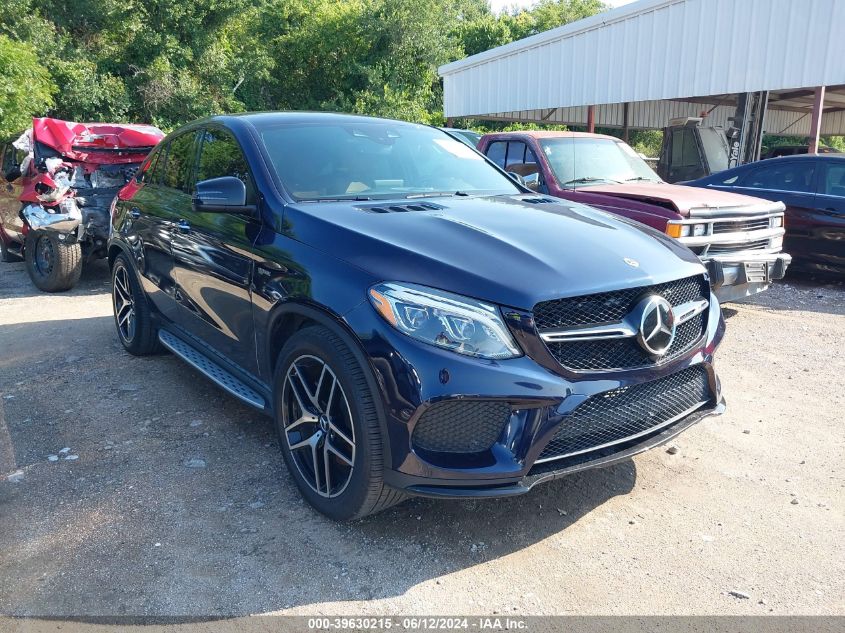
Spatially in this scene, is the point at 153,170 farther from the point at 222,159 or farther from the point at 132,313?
the point at 222,159

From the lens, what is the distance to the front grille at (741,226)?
6.23 m

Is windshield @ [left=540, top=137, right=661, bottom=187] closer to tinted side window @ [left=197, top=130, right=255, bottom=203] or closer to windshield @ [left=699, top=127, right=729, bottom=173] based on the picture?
tinted side window @ [left=197, top=130, right=255, bottom=203]

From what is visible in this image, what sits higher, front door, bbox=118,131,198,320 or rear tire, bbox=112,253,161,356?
front door, bbox=118,131,198,320

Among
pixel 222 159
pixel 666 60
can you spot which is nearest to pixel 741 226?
pixel 222 159

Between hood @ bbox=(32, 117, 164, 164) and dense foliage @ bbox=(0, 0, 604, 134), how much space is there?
28.9 ft

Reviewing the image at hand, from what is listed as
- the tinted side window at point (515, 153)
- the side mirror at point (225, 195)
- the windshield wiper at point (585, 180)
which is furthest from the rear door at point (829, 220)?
the side mirror at point (225, 195)

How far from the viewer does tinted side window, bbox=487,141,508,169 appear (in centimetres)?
763

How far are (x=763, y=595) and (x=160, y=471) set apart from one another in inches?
111

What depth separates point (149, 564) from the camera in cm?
276

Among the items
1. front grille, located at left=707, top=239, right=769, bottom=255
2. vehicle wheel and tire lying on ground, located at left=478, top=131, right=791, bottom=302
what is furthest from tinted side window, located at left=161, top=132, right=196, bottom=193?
front grille, located at left=707, top=239, right=769, bottom=255

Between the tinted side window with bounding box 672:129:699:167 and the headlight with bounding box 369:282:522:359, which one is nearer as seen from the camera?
the headlight with bounding box 369:282:522:359

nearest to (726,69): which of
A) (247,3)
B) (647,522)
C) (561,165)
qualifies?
(561,165)

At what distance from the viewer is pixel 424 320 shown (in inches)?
100

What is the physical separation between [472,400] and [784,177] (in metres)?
7.44
